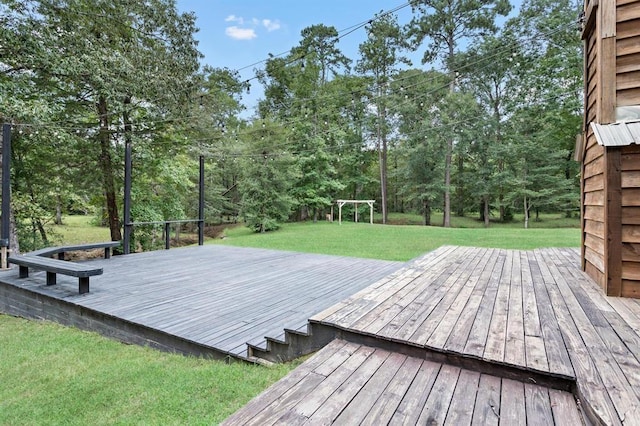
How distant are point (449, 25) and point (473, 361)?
17.8 m

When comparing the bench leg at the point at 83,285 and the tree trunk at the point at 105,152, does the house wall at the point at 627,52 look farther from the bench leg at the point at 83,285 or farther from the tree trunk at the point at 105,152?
the tree trunk at the point at 105,152

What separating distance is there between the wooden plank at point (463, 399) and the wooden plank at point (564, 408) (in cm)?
28

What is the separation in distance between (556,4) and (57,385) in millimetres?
19284

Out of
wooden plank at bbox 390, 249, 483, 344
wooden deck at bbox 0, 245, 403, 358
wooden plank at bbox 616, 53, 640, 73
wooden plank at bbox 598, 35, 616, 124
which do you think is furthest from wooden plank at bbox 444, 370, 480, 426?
wooden plank at bbox 616, 53, 640, 73

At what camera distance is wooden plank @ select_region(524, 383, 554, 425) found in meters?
1.18

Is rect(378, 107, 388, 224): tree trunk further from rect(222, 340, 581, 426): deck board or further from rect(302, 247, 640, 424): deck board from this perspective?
rect(222, 340, 581, 426): deck board

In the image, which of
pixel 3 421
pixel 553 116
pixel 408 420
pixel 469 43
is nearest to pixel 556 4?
pixel 469 43

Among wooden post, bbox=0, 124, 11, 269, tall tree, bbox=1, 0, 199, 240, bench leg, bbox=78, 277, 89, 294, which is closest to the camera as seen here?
bench leg, bbox=78, 277, 89, 294

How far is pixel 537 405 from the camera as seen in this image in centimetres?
128

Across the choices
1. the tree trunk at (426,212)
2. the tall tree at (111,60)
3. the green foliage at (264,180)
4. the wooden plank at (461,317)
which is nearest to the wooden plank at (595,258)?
the wooden plank at (461,317)

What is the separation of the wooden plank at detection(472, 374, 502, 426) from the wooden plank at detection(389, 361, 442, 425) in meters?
0.19

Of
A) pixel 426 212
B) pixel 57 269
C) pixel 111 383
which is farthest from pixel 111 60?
pixel 426 212

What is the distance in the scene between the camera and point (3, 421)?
178 centimetres

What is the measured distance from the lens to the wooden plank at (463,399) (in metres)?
1.19
